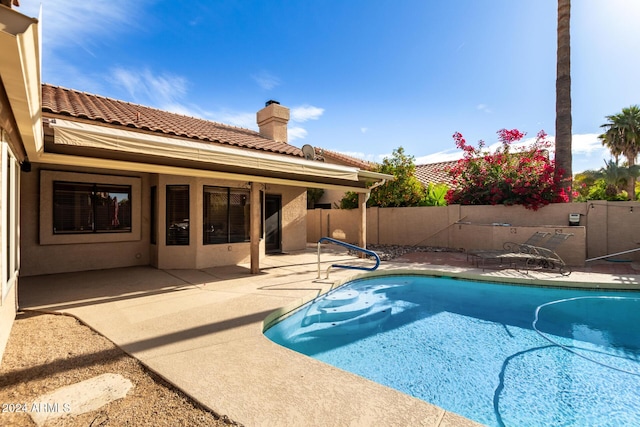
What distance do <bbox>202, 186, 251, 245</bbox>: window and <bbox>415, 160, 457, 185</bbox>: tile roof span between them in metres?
18.3

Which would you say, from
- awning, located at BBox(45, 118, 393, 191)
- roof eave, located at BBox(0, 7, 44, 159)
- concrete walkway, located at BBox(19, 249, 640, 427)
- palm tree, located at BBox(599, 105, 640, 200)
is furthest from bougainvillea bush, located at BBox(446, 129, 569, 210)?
palm tree, located at BBox(599, 105, 640, 200)

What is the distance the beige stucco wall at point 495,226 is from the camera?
49.7ft

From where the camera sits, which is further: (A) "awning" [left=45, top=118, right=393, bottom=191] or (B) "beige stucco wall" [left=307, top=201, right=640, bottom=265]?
(B) "beige stucco wall" [left=307, top=201, right=640, bottom=265]

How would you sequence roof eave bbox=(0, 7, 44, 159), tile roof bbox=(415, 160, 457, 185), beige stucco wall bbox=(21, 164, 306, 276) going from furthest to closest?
tile roof bbox=(415, 160, 457, 185), beige stucco wall bbox=(21, 164, 306, 276), roof eave bbox=(0, 7, 44, 159)

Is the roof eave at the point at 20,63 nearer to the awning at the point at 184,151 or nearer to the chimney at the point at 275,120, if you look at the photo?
the awning at the point at 184,151

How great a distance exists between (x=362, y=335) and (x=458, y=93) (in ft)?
65.6

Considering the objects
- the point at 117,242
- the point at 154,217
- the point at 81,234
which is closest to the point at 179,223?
the point at 154,217

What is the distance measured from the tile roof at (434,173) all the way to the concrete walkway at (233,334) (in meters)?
16.4

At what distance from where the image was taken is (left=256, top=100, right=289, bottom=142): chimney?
2150cm

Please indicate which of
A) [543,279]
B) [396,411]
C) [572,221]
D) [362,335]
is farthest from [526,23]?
[396,411]

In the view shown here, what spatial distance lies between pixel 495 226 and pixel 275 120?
1539 cm

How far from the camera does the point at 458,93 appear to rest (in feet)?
71.0

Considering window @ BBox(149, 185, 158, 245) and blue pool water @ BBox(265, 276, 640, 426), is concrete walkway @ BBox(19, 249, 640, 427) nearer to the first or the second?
blue pool water @ BBox(265, 276, 640, 426)

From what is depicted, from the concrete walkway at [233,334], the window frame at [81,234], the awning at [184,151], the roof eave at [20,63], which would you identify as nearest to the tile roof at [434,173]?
the awning at [184,151]
